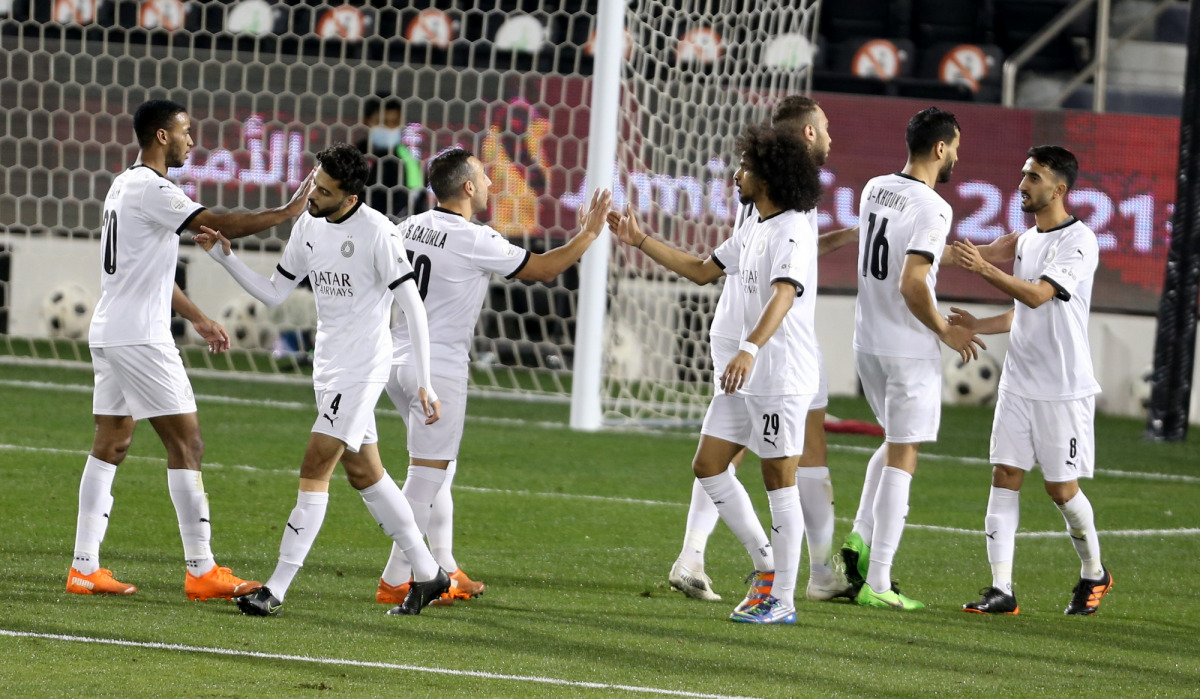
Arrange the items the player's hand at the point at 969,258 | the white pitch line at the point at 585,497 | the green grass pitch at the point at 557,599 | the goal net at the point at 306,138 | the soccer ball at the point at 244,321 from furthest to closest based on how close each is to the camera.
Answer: the soccer ball at the point at 244,321, the goal net at the point at 306,138, the white pitch line at the point at 585,497, the player's hand at the point at 969,258, the green grass pitch at the point at 557,599

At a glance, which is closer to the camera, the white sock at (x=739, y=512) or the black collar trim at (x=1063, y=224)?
the white sock at (x=739, y=512)

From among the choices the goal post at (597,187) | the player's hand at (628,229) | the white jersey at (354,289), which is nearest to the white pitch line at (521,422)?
the goal post at (597,187)

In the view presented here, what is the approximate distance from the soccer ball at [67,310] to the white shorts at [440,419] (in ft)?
32.1

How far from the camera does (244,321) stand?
48.9ft

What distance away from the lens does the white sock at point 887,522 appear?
6125mm

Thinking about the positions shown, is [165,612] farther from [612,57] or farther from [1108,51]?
[1108,51]

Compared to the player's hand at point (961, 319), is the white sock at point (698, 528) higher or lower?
lower

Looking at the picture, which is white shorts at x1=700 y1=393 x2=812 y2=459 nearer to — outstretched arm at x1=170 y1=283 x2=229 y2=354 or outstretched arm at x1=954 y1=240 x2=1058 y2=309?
outstretched arm at x1=954 y1=240 x2=1058 y2=309

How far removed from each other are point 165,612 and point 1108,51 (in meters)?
13.9

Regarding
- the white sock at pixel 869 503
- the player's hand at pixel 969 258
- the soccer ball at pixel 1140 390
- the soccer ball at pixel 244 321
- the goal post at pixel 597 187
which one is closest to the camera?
the player's hand at pixel 969 258

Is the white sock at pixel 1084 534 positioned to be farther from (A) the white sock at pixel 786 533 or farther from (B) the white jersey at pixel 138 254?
(B) the white jersey at pixel 138 254

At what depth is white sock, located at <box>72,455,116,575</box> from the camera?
19.0ft

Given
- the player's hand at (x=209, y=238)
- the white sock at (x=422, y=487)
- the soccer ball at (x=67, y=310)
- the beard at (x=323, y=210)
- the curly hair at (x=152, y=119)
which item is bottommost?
the white sock at (x=422, y=487)

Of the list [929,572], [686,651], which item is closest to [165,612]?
[686,651]
